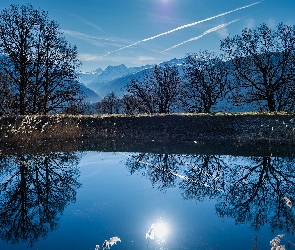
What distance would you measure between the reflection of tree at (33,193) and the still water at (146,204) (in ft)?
0.07

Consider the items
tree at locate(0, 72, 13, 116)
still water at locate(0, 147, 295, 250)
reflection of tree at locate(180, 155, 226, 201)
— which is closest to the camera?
still water at locate(0, 147, 295, 250)

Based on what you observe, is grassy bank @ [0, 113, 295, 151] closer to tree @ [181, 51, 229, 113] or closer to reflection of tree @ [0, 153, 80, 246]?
reflection of tree @ [0, 153, 80, 246]

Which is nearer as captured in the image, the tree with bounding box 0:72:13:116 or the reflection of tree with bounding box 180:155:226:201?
the reflection of tree with bounding box 180:155:226:201

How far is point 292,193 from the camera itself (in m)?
8.55

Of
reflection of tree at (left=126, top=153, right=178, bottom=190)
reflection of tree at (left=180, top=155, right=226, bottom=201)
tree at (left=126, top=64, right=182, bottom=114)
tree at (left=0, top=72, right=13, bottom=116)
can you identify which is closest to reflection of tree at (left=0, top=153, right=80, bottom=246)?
reflection of tree at (left=126, top=153, right=178, bottom=190)

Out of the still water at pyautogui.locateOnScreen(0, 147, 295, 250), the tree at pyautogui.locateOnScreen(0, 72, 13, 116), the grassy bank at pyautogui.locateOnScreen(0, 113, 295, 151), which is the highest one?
the tree at pyautogui.locateOnScreen(0, 72, 13, 116)

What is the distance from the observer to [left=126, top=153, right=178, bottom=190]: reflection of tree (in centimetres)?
1020

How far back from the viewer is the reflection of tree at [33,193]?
6.22 m

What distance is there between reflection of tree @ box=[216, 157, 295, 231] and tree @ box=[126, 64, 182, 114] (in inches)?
1300

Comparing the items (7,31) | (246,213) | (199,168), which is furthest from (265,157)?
(7,31)

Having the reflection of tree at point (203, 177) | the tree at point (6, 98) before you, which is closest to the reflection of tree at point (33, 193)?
the reflection of tree at point (203, 177)

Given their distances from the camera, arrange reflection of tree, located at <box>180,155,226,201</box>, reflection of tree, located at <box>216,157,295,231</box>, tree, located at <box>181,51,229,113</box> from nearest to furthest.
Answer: reflection of tree, located at <box>216,157,295,231</box> < reflection of tree, located at <box>180,155,226,201</box> < tree, located at <box>181,51,229,113</box>

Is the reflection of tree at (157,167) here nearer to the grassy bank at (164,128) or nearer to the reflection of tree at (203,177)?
the reflection of tree at (203,177)

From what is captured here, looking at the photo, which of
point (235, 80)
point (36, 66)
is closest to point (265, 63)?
point (235, 80)
